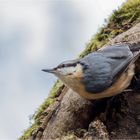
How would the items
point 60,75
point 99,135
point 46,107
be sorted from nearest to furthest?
1. point 99,135
2. point 60,75
3. point 46,107

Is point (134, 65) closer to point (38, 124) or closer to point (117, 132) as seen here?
point (117, 132)

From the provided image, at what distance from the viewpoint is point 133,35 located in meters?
4.84

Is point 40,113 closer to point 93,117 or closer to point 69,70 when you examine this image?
point 93,117

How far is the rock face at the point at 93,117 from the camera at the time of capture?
4.25 m

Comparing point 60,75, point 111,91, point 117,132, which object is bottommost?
point 117,132

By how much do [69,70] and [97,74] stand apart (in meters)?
→ 0.22

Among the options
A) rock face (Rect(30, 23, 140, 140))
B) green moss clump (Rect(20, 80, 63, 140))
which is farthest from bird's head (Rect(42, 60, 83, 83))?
green moss clump (Rect(20, 80, 63, 140))

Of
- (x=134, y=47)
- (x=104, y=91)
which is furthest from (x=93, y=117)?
(x=134, y=47)

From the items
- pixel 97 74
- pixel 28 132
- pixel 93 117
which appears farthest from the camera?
pixel 28 132

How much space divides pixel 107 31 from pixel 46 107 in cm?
102

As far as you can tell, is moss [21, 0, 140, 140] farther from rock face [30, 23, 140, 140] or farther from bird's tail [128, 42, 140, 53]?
bird's tail [128, 42, 140, 53]

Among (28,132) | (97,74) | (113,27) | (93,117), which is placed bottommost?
(93,117)

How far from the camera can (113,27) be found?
5434mm

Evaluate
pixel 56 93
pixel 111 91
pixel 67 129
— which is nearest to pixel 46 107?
pixel 56 93
